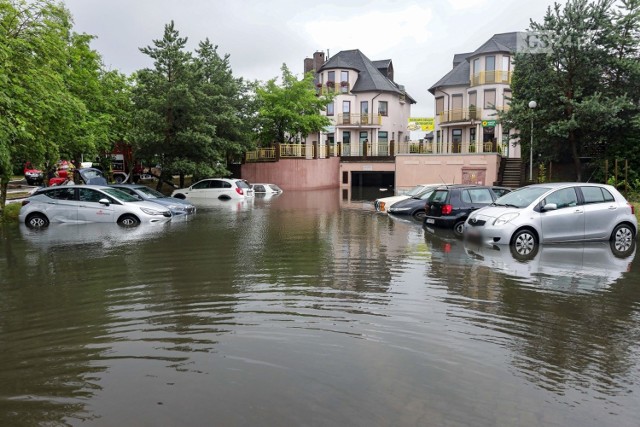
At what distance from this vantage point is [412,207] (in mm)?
20922

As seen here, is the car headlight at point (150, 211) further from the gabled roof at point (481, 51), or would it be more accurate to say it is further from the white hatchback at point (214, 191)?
the gabled roof at point (481, 51)

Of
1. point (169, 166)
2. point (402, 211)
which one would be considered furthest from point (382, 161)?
point (402, 211)

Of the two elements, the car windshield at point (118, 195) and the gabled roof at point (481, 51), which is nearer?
the car windshield at point (118, 195)

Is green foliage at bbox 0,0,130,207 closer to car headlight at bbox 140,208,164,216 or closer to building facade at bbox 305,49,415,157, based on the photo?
car headlight at bbox 140,208,164,216

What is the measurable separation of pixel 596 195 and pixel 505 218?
2399 millimetres

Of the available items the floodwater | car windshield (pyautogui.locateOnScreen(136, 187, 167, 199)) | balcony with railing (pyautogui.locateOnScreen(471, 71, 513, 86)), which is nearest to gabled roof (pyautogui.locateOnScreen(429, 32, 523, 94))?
balcony with railing (pyautogui.locateOnScreen(471, 71, 513, 86))

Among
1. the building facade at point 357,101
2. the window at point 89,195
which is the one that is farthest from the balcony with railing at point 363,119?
the window at point 89,195

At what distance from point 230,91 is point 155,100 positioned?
10.1 m

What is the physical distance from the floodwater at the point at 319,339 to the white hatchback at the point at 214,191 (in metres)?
19.8

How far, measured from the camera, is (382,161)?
48.0 m

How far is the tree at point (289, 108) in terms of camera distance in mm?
47062

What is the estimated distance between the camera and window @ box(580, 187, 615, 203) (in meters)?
12.6

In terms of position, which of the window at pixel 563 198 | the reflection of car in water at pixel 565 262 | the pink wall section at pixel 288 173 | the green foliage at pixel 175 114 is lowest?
the reflection of car in water at pixel 565 262

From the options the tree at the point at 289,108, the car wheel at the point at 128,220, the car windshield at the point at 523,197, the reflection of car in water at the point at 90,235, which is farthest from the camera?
the tree at the point at 289,108
